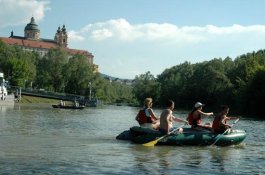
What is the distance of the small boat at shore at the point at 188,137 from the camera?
67.8 ft

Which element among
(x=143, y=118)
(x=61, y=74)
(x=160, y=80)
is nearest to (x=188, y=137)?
(x=143, y=118)

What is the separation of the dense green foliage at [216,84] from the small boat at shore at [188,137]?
53.2 metres

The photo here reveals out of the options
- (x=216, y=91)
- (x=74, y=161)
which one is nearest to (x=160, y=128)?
(x=74, y=161)

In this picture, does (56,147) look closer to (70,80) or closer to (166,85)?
(70,80)

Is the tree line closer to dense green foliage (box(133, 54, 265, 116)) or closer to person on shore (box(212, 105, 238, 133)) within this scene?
dense green foliage (box(133, 54, 265, 116))

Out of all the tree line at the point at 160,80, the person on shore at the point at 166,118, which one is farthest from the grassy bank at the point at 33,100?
the person on shore at the point at 166,118

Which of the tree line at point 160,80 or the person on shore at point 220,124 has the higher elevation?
the tree line at point 160,80

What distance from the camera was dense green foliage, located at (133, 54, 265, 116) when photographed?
75875 mm

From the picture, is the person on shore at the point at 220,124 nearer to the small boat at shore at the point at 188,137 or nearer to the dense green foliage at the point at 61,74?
the small boat at shore at the point at 188,137

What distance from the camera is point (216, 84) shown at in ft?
365

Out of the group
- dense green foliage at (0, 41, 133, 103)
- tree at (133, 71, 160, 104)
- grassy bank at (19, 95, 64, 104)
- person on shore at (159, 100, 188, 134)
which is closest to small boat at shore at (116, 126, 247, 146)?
person on shore at (159, 100, 188, 134)

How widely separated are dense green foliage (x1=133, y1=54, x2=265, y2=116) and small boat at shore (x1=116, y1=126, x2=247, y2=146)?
53230 mm

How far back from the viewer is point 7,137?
72.6ft

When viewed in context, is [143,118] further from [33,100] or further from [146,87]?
[146,87]
